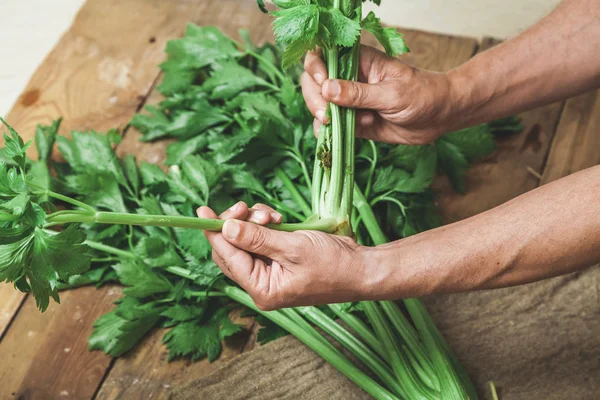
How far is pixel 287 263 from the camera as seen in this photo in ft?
3.81

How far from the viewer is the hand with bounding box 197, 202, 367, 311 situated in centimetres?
114

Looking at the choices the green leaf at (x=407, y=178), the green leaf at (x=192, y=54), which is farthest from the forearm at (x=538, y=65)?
the green leaf at (x=192, y=54)

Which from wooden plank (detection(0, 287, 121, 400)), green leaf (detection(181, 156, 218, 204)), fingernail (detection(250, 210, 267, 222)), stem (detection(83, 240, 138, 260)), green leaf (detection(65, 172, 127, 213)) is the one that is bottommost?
wooden plank (detection(0, 287, 121, 400))

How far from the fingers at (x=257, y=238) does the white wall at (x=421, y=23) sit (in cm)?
131

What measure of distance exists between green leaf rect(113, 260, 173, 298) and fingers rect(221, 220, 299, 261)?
0.41 m

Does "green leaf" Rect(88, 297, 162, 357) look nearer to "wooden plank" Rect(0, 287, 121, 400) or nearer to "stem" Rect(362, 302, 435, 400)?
"wooden plank" Rect(0, 287, 121, 400)

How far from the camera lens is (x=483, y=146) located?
1734 mm

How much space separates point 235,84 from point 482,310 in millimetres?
850

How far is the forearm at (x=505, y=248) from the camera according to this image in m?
1.11

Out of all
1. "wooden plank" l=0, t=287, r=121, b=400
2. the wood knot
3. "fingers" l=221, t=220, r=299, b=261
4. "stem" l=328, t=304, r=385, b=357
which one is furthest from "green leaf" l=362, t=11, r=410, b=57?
the wood knot

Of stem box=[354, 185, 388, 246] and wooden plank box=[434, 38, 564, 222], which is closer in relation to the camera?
stem box=[354, 185, 388, 246]

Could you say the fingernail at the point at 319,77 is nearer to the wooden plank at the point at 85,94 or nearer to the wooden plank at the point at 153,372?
the wooden plank at the point at 153,372

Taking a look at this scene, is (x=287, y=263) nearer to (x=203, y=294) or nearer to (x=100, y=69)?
(x=203, y=294)


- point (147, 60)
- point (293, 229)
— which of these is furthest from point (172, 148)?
point (293, 229)
